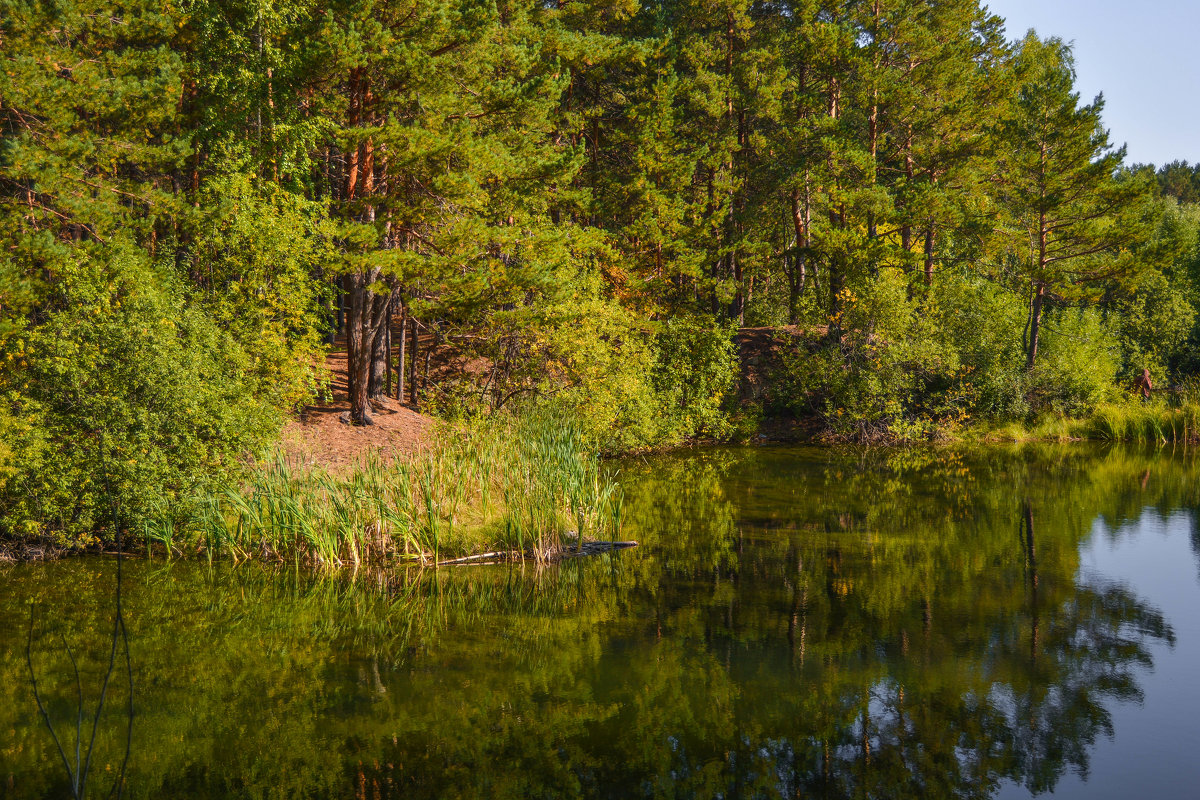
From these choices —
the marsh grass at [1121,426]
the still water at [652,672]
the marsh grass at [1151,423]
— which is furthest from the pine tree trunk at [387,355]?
the marsh grass at [1151,423]

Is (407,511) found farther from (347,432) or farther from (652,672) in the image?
(347,432)

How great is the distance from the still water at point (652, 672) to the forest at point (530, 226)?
3.32 m

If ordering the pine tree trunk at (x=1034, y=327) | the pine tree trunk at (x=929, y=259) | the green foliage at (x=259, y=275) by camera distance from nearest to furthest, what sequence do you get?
the green foliage at (x=259, y=275)
the pine tree trunk at (x=1034, y=327)
the pine tree trunk at (x=929, y=259)

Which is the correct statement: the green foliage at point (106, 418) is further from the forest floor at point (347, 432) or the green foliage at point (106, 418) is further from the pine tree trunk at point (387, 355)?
the pine tree trunk at point (387, 355)

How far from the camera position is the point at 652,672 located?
8531 mm

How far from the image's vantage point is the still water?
661 centimetres

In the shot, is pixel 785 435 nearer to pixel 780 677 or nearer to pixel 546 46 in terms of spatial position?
pixel 546 46

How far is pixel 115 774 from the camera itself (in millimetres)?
6535

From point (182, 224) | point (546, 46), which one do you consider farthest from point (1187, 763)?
point (546, 46)

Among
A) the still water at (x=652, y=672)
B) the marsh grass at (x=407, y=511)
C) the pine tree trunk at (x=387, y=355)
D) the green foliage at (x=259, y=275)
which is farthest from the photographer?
the pine tree trunk at (x=387, y=355)

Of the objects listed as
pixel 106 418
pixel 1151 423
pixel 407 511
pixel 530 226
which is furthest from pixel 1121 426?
pixel 106 418

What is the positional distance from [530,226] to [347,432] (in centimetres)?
733

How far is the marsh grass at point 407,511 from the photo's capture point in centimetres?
1217

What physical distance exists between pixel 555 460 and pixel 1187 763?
8.98 metres
